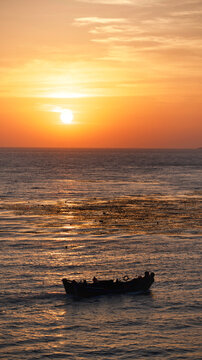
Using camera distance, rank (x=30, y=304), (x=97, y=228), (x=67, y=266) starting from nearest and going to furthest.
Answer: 1. (x=30, y=304)
2. (x=67, y=266)
3. (x=97, y=228)

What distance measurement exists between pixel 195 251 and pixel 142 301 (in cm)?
1714

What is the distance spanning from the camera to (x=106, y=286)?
Result: 129ft

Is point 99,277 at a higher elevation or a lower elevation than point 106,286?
higher

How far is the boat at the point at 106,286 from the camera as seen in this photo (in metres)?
38.2

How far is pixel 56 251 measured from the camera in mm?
53375

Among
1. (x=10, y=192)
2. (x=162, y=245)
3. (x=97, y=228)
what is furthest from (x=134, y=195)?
(x=162, y=245)

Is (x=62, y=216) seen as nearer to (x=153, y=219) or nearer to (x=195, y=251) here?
(x=153, y=219)

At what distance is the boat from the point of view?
3816cm

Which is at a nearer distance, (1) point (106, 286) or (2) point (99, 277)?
(1) point (106, 286)

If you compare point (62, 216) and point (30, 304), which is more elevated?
point (62, 216)

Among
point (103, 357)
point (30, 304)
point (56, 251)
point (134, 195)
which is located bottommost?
point (103, 357)

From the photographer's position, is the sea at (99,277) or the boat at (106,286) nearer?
the sea at (99,277)

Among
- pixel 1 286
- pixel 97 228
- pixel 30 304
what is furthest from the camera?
pixel 97 228

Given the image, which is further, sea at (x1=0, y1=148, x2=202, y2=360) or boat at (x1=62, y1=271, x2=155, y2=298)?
boat at (x1=62, y1=271, x2=155, y2=298)
